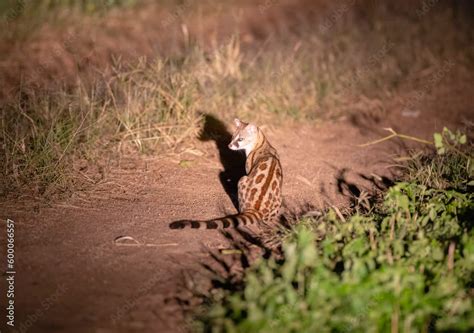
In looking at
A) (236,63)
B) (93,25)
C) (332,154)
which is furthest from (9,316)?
(93,25)

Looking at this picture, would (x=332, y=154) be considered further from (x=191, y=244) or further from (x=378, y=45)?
(x=378, y=45)

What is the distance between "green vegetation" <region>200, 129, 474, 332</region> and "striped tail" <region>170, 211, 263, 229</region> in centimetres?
46

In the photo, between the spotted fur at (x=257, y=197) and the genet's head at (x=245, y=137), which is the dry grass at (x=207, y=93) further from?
the spotted fur at (x=257, y=197)

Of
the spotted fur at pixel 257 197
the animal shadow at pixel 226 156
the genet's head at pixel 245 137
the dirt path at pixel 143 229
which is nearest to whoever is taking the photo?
the dirt path at pixel 143 229

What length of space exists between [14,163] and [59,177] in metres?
0.47

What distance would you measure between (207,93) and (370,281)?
4601 mm

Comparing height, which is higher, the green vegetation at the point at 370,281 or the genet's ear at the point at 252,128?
the genet's ear at the point at 252,128

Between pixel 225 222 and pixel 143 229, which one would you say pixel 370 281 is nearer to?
pixel 225 222

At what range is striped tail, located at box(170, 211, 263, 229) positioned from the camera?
4.88m

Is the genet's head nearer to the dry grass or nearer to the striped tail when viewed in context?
the dry grass

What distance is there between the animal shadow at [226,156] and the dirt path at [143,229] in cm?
7

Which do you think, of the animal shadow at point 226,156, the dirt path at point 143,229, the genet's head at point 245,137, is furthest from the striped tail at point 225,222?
the genet's head at point 245,137

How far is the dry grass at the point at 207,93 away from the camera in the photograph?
582 cm

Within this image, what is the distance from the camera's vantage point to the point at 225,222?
502 centimetres
